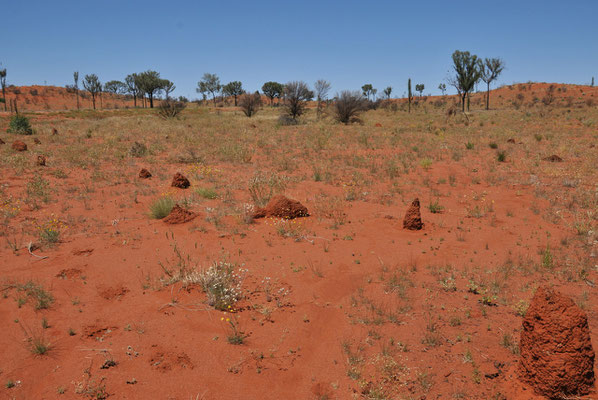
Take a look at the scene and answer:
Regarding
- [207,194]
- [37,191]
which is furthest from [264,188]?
[37,191]

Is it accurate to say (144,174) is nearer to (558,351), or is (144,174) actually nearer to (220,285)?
(220,285)

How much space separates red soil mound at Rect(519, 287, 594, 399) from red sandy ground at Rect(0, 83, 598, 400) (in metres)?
0.19

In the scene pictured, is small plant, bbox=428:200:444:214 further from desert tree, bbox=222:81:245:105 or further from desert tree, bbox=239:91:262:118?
desert tree, bbox=222:81:245:105

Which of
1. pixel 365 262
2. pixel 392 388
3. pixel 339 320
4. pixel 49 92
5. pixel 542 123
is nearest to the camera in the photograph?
pixel 392 388

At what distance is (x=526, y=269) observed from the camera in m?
5.03

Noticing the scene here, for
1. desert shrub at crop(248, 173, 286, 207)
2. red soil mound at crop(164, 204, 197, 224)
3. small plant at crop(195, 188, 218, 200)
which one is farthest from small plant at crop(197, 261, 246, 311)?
small plant at crop(195, 188, 218, 200)

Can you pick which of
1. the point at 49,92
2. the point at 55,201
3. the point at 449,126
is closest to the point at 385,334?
the point at 55,201

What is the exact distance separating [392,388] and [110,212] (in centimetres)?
701

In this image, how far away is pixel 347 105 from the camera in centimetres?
2520

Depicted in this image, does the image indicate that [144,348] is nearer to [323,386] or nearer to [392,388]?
[323,386]

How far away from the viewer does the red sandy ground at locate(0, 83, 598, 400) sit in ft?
10.4

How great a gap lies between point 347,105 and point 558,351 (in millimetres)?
23787

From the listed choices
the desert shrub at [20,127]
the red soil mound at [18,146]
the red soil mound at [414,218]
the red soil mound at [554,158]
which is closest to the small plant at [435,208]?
the red soil mound at [414,218]

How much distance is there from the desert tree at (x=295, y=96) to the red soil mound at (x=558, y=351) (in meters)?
26.1
